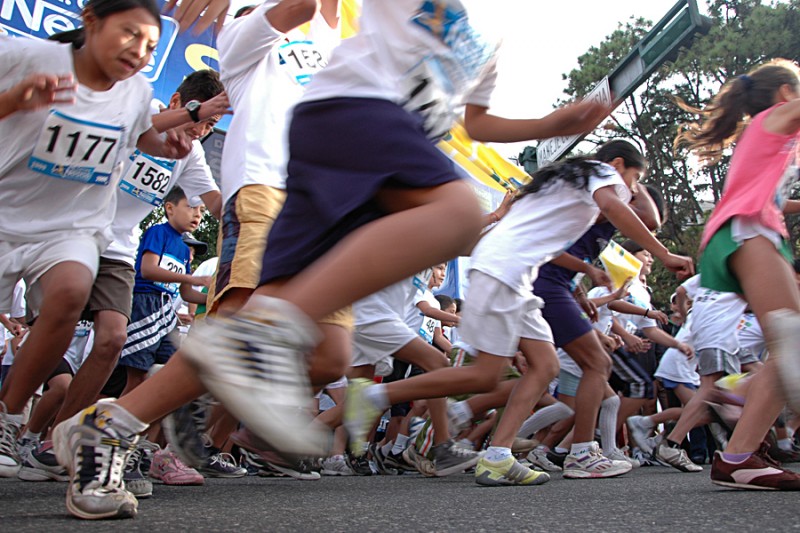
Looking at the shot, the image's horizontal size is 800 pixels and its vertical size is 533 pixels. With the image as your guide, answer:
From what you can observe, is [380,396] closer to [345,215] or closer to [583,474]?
[583,474]

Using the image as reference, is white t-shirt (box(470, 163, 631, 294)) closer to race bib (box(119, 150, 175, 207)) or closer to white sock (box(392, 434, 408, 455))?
race bib (box(119, 150, 175, 207))

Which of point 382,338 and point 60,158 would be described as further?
point 382,338

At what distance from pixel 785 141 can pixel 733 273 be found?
1.81 ft

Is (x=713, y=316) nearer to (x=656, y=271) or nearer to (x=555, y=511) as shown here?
(x=555, y=511)

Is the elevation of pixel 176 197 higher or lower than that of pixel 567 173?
lower

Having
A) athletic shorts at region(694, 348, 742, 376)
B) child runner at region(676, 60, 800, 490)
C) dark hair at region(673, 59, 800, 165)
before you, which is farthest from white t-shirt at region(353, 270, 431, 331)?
athletic shorts at region(694, 348, 742, 376)

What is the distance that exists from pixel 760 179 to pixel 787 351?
0.93 metres

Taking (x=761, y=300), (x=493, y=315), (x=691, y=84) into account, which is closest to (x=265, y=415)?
(x=761, y=300)

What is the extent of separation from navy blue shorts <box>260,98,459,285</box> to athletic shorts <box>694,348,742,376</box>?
5367mm

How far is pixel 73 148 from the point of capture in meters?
3.15

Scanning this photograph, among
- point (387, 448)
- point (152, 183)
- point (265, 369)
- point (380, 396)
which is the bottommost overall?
point (387, 448)

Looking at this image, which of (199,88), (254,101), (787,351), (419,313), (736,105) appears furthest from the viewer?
(419,313)

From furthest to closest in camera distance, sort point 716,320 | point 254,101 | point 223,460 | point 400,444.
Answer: point 716,320
point 400,444
point 223,460
point 254,101

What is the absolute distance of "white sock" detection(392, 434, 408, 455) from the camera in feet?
21.0
